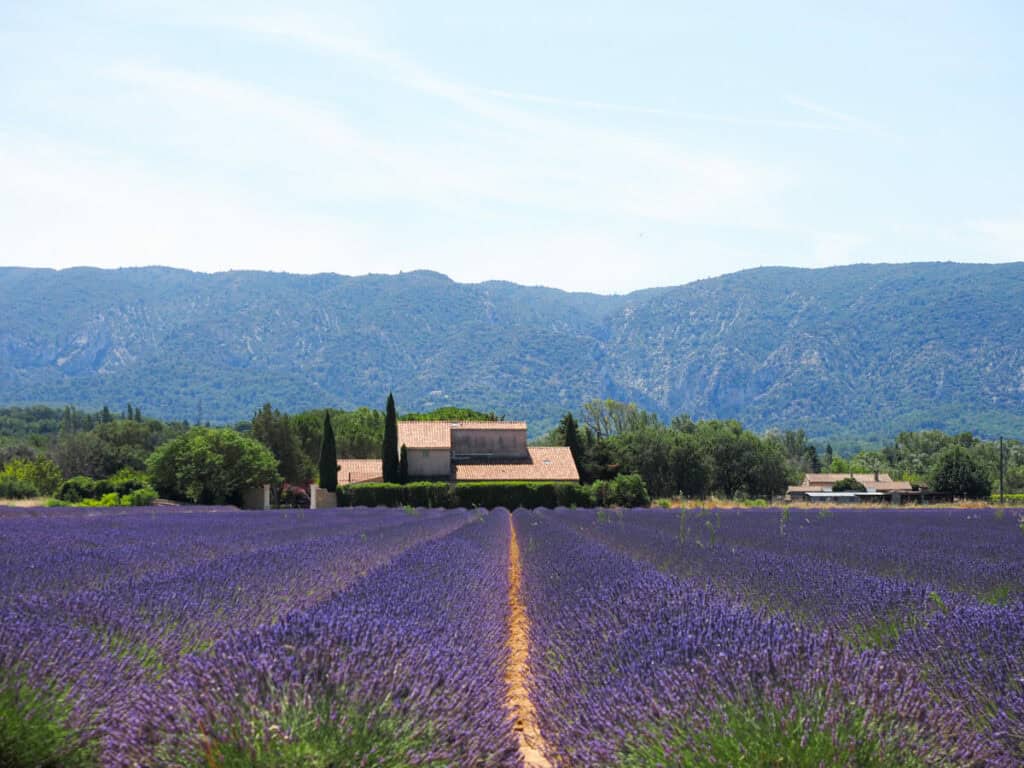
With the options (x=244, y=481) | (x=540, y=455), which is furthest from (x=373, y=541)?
(x=540, y=455)

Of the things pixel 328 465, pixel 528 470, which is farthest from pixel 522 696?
pixel 328 465

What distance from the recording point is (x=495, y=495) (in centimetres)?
4056

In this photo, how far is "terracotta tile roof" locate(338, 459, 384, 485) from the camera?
50781mm

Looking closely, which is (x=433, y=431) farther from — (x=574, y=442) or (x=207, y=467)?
(x=207, y=467)

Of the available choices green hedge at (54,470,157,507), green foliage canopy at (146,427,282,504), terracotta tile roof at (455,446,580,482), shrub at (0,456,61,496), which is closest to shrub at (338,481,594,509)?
terracotta tile roof at (455,446,580,482)

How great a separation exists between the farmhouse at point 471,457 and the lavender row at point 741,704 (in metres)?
41.3

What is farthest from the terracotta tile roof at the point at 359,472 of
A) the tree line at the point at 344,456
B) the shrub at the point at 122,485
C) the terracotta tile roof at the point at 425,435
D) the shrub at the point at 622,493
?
the shrub at the point at 622,493

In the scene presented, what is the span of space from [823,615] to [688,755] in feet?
11.1

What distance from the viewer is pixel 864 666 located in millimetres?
3482

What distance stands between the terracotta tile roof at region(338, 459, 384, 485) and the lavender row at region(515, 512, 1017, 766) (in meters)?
45.7

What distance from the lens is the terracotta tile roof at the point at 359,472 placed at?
5078cm

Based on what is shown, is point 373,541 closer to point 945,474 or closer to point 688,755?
point 688,755

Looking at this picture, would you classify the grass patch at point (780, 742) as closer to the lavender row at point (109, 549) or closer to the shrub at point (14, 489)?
the lavender row at point (109, 549)

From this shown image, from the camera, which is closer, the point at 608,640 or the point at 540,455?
the point at 608,640
